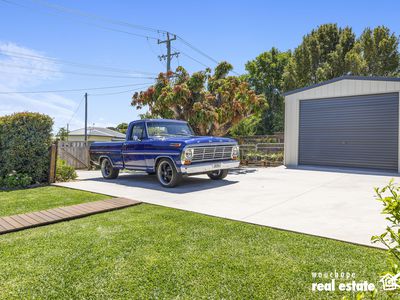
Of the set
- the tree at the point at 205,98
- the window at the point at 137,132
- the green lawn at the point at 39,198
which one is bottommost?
the green lawn at the point at 39,198

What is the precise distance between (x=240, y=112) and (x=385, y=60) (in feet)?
58.5

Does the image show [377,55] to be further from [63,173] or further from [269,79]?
[63,173]

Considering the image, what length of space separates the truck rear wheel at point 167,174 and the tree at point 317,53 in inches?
822

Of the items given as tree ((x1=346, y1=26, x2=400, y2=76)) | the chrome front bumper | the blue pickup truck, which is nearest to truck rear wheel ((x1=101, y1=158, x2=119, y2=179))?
the blue pickup truck

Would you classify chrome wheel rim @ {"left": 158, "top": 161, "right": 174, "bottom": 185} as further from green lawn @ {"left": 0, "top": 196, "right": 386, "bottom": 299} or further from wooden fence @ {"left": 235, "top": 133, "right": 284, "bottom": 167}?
wooden fence @ {"left": 235, "top": 133, "right": 284, "bottom": 167}

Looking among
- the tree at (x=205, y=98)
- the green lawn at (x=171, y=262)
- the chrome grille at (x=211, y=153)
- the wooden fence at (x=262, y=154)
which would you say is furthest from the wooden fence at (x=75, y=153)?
the green lawn at (x=171, y=262)

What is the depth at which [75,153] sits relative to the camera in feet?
45.5

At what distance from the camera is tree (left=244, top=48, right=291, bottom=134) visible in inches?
1222

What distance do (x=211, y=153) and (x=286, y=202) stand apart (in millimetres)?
2604

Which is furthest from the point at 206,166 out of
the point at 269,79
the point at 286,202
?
the point at 269,79

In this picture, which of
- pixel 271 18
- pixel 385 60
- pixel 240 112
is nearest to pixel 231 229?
pixel 240 112

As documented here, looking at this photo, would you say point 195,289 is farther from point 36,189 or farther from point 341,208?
point 36,189

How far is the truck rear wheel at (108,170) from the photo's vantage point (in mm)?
9203

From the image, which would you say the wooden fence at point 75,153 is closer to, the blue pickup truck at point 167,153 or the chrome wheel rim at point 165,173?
the blue pickup truck at point 167,153
